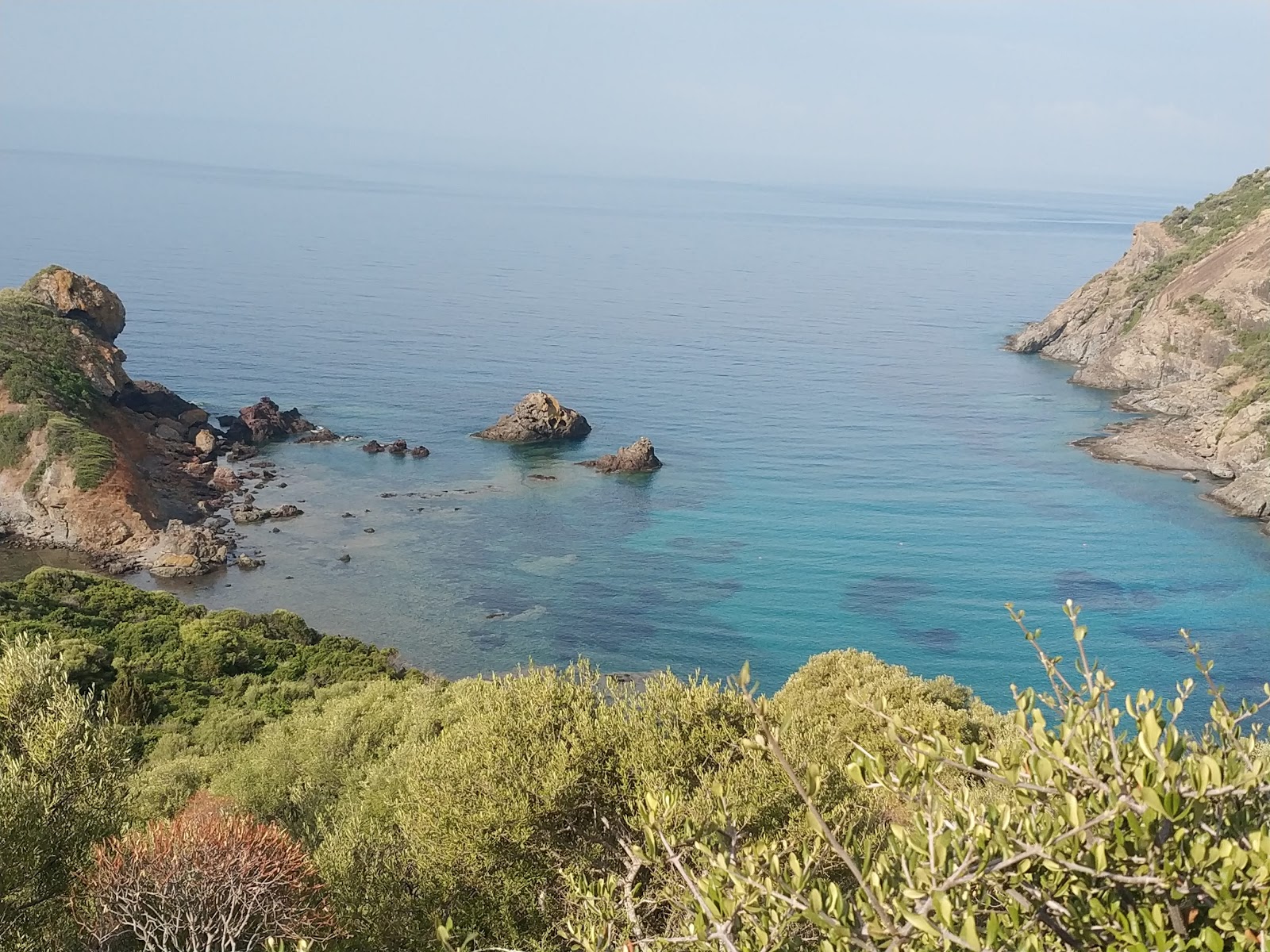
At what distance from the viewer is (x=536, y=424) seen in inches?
3548

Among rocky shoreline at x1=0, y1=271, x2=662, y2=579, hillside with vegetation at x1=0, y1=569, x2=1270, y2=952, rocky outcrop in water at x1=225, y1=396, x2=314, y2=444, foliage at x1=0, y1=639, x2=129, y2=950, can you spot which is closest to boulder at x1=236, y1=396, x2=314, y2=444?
rocky outcrop in water at x1=225, y1=396, x2=314, y2=444

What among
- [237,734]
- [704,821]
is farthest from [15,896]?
[237,734]

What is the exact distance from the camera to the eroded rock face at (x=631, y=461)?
84.8 metres

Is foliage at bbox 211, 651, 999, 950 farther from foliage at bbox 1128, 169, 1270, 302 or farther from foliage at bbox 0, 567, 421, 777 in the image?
foliage at bbox 1128, 169, 1270, 302

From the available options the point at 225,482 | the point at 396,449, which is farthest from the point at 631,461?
the point at 225,482

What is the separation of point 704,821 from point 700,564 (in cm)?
5361

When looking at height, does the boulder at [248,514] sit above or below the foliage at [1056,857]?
below

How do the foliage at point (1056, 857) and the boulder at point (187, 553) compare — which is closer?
the foliage at point (1056, 857)

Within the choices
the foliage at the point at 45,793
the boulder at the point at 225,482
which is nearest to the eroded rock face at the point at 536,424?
the boulder at the point at 225,482

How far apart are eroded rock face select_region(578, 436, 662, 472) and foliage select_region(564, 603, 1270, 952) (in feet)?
252

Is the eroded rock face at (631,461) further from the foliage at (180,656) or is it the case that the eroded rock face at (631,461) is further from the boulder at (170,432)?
the foliage at (180,656)

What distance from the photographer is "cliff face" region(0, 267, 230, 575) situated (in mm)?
64375

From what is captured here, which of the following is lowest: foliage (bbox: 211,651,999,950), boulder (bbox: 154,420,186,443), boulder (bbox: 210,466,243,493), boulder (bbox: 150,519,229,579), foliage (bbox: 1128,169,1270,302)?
boulder (bbox: 150,519,229,579)

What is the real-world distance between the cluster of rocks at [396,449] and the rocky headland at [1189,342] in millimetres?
60007
